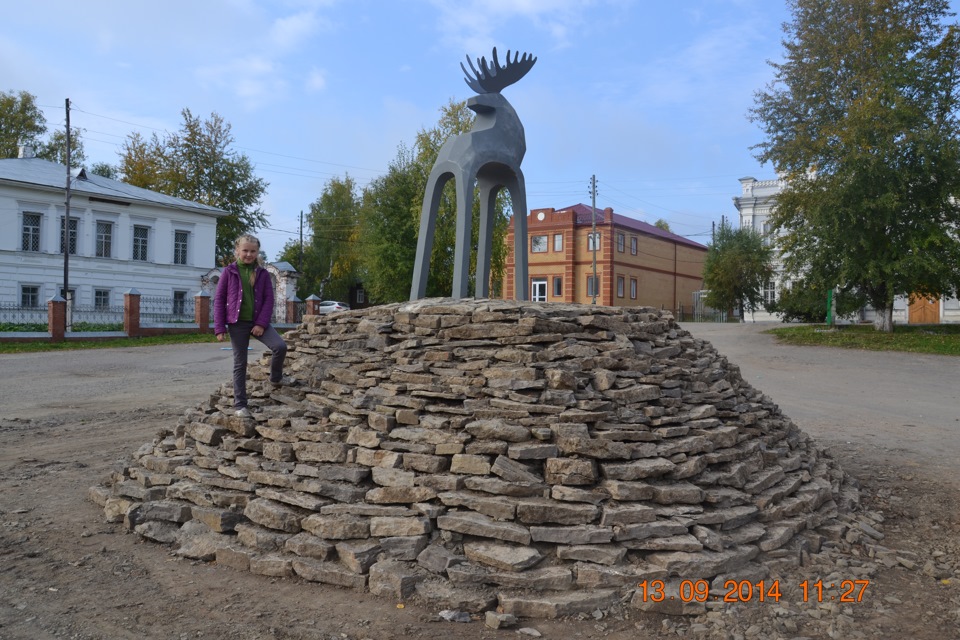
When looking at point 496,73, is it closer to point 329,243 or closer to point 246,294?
point 246,294

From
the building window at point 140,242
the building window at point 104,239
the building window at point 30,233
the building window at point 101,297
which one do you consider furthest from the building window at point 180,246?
Answer: the building window at point 30,233

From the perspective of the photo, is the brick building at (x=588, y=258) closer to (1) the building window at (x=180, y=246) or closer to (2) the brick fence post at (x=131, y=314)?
(1) the building window at (x=180, y=246)

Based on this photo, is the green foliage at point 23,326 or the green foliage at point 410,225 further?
the green foliage at point 410,225

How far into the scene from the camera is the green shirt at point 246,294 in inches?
211

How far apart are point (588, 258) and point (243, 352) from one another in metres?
31.8

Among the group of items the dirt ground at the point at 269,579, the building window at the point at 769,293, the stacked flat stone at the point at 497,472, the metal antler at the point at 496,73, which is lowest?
the dirt ground at the point at 269,579

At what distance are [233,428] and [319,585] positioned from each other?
6.25 feet

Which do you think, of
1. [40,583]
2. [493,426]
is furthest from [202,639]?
[493,426]

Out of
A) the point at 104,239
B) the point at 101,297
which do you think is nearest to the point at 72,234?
the point at 104,239

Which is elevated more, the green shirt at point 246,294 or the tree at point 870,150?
the tree at point 870,150

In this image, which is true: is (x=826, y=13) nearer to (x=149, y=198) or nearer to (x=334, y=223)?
(x=149, y=198)

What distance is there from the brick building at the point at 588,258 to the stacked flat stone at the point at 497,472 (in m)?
28.9

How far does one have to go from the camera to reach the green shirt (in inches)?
211
